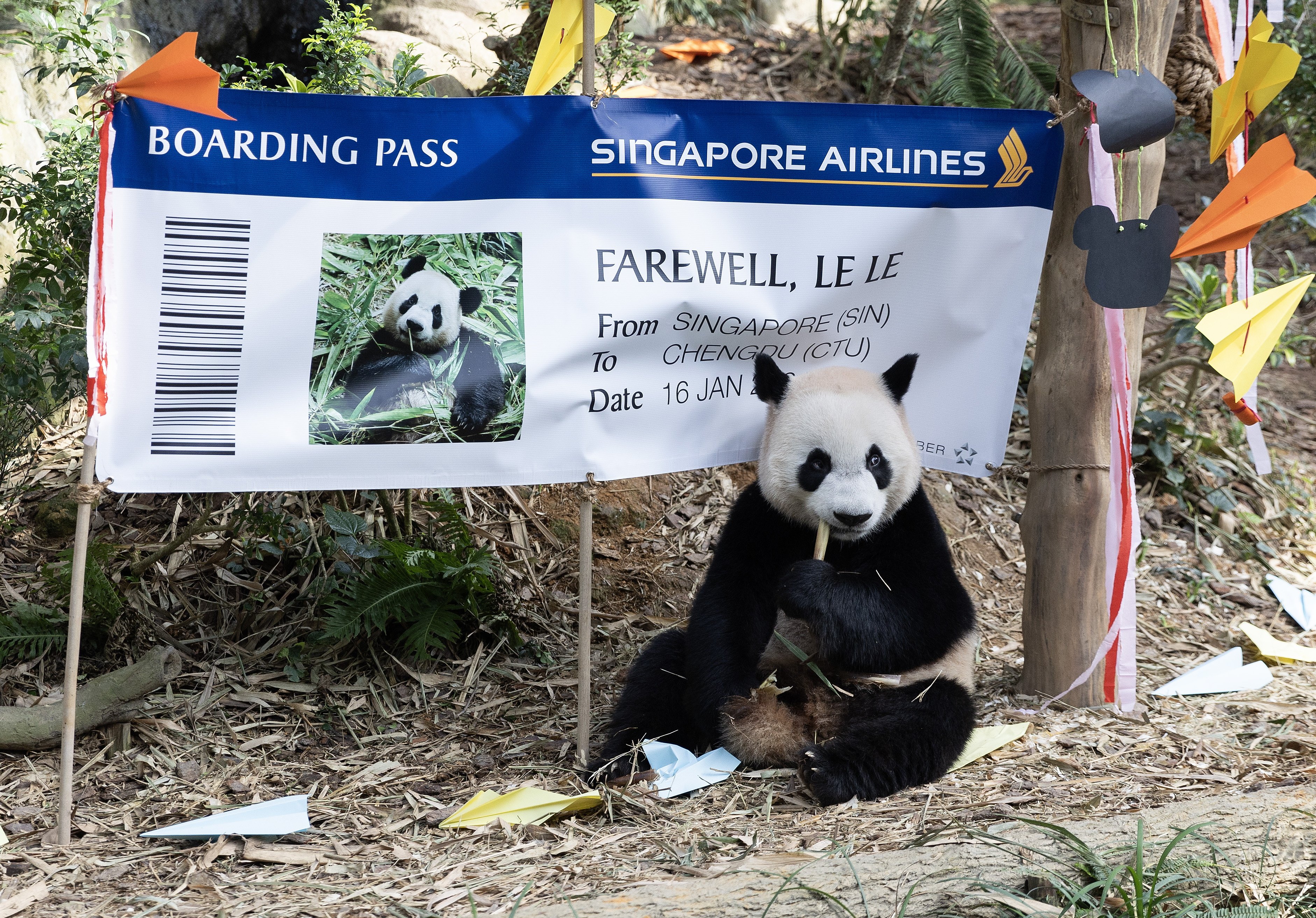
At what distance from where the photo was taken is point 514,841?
2.85 m

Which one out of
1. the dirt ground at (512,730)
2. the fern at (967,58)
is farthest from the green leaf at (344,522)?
the fern at (967,58)

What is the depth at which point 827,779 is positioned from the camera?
115 inches

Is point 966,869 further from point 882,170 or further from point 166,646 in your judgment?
point 166,646

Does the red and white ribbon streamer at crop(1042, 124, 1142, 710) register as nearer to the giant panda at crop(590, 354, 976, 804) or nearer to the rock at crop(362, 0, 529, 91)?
the giant panda at crop(590, 354, 976, 804)

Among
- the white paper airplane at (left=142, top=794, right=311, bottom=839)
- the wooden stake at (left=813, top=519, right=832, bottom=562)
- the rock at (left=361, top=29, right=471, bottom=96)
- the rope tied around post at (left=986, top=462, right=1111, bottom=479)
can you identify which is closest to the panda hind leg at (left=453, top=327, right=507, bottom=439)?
the wooden stake at (left=813, top=519, right=832, bottom=562)

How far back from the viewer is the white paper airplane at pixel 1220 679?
3.93 metres

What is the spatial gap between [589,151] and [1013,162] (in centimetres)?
143

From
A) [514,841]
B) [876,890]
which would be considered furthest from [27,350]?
[876,890]

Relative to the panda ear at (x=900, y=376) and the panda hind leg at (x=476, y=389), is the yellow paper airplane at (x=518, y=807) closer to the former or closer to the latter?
the panda hind leg at (x=476, y=389)

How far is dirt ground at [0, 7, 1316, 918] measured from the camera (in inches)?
106

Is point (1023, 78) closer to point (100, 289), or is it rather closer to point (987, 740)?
point (987, 740)

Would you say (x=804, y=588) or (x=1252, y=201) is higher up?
(x=1252, y=201)

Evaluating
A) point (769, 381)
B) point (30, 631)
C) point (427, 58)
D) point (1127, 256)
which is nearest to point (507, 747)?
point (769, 381)

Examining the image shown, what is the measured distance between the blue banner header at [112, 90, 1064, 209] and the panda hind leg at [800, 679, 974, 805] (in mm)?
1617
